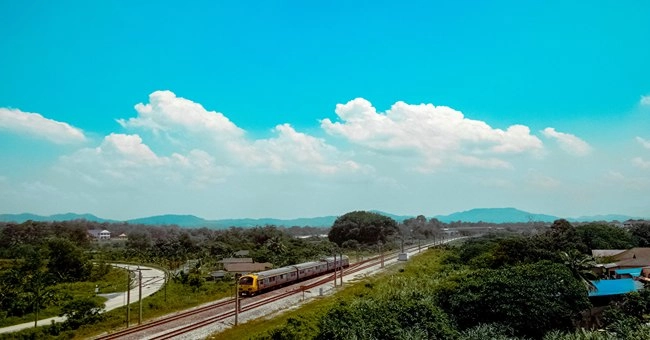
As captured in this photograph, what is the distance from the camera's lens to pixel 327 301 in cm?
3512

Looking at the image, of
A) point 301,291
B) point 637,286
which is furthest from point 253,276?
point 637,286

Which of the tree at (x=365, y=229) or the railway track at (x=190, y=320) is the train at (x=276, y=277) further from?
the tree at (x=365, y=229)

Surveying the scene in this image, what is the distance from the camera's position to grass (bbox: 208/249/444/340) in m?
25.4

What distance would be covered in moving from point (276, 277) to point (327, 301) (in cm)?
1068

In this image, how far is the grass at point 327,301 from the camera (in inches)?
1001

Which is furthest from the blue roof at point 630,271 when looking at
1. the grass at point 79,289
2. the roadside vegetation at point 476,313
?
the grass at point 79,289

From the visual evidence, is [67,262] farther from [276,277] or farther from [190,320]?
[190,320]

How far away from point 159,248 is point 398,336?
7014cm

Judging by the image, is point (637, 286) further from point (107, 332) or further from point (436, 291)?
point (107, 332)

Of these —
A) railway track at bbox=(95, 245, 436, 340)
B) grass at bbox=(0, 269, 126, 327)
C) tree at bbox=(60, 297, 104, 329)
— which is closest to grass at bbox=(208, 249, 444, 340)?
railway track at bbox=(95, 245, 436, 340)

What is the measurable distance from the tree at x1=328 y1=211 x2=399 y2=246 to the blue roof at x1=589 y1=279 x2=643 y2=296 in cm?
7247

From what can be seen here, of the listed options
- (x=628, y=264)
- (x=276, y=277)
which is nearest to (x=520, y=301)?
(x=276, y=277)

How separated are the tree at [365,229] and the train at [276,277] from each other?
57.4m

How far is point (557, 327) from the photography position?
3309cm
